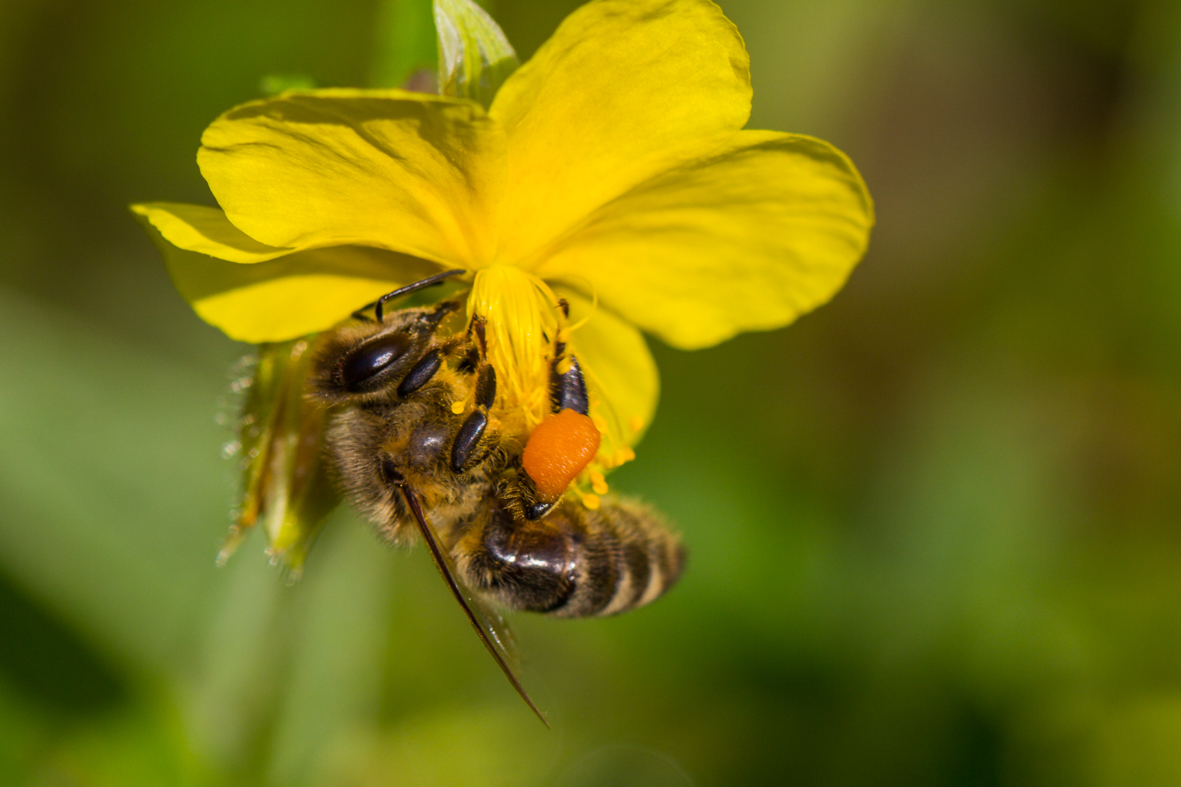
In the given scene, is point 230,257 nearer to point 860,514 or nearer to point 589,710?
point 589,710

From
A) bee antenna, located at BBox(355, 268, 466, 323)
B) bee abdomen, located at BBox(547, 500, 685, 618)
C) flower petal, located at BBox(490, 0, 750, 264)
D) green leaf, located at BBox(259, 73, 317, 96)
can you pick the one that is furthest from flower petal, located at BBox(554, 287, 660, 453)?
green leaf, located at BBox(259, 73, 317, 96)

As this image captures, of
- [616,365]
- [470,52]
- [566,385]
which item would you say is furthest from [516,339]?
[470,52]

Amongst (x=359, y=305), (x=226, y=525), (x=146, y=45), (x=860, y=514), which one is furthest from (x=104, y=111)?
(x=860, y=514)

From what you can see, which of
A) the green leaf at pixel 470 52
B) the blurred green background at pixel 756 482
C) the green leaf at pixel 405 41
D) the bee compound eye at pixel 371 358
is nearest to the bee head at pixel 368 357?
the bee compound eye at pixel 371 358

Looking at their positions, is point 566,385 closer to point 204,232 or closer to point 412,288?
point 412,288

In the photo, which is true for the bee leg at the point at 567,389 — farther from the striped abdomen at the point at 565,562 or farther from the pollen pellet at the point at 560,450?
the striped abdomen at the point at 565,562
